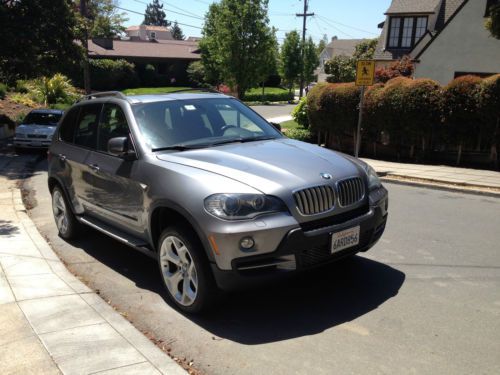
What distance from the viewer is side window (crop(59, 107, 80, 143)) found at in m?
6.16

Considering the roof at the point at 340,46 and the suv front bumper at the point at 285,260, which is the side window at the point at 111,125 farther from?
the roof at the point at 340,46

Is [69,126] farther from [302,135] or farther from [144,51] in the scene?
[144,51]

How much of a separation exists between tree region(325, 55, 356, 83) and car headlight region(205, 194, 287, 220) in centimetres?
2892

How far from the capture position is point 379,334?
377 centimetres

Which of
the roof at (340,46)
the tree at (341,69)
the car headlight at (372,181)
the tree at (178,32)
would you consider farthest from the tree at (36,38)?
the tree at (178,32)

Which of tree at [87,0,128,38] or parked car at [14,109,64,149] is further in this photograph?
tree at [87,0,128,38]

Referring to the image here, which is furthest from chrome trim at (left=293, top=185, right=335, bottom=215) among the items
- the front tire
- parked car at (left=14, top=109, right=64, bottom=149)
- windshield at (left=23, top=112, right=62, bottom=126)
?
windshield at (left=23, top=112, right=62, bottom=126)

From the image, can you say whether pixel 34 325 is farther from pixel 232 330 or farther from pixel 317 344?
pixel 317 344

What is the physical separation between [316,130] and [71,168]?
11.1m

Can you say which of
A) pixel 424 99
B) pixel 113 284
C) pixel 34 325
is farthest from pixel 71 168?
pixel 424 99

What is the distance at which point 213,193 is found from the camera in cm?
379

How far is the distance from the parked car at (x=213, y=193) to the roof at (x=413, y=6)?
2460cm

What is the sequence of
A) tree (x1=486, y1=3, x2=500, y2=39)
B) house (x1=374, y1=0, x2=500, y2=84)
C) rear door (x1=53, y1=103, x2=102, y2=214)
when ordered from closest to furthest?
rear door (x1=53, y1=103, x2=102, y2=214), tree (x1=486, y1=3, x2=500, y2=39), house (x1=374, y1=0, x2=500, y2=84)

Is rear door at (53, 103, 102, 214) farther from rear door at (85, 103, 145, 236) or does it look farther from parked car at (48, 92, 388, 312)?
rear door at (85, 103, 145, 236)
